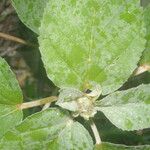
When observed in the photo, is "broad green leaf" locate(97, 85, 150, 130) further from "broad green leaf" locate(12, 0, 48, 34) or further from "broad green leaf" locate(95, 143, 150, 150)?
"broad green leaf" locate(12, 0, 48, 34)

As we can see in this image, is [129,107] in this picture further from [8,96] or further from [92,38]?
[8,96]

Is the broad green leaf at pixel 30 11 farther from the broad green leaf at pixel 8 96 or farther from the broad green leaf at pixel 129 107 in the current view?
the broad green leaf at pixel 129 107

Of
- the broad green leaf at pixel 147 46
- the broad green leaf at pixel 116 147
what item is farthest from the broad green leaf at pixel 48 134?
the broad green leaf at pixel 147 46

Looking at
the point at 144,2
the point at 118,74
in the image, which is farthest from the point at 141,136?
the point at 118,74

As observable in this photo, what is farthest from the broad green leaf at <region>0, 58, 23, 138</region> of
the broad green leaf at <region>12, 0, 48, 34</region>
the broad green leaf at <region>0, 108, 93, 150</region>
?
the broad green leaf at <region>12, 0, 48, 34</region>

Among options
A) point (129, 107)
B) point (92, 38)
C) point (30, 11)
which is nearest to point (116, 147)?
point (129, 107)

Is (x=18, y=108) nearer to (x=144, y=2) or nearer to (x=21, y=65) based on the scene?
(x=144, y=2)
